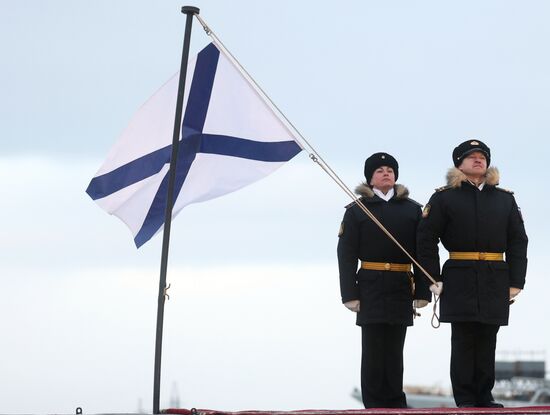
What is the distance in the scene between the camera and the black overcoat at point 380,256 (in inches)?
541

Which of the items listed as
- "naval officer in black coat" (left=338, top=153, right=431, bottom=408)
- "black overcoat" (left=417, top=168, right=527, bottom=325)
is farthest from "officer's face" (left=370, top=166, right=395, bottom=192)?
"black overcoat" (left=417, top=168, right=527, bottom=325)

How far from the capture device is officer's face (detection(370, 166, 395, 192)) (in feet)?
45.4

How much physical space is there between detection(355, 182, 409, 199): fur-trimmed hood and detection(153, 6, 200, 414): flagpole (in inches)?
79.5

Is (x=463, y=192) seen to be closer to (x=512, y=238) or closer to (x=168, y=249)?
(x=512, y=238)

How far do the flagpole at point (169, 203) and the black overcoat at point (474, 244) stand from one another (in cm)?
239

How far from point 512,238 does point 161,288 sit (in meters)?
3.31

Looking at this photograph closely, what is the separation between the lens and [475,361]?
13.2 metres

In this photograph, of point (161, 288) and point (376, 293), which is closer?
point (161, 288)

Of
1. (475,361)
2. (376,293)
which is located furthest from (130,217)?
(475,361)

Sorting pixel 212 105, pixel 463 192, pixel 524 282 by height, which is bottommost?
pixel 524 282

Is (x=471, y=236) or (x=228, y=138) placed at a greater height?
(x=228, y=138)

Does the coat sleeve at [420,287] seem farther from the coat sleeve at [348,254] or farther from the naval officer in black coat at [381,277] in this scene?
the coat sleeve at [348,254]

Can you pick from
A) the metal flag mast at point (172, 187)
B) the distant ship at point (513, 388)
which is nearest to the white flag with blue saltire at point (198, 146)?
the metal flag mast at point (172, 187)

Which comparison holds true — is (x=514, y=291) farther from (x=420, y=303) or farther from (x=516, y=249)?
(x=420, y=303)
